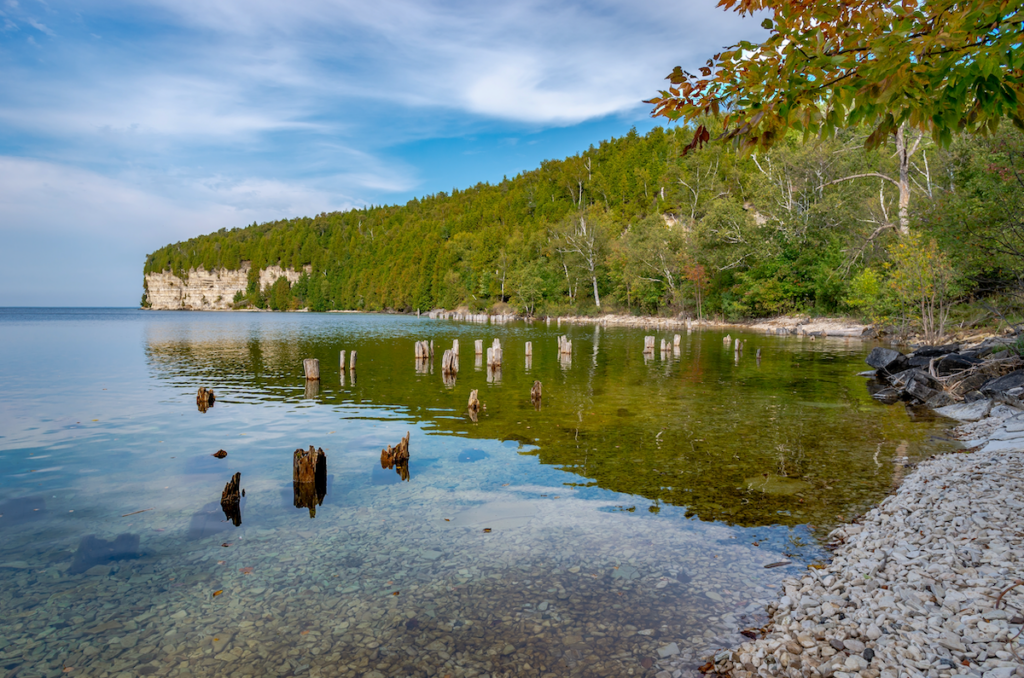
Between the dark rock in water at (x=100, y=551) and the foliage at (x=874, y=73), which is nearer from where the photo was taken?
the foliage at (x=874, y=73)

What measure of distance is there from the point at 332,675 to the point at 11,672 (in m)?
2.91

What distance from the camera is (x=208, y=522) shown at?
8.02 meters

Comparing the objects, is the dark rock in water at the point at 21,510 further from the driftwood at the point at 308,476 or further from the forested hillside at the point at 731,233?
the forested hillside at the point at 731,233

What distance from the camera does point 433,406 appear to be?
1770cm

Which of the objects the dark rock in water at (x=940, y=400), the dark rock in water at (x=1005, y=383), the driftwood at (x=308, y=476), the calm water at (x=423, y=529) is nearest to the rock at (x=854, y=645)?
the calm water at (x=423, y=529)

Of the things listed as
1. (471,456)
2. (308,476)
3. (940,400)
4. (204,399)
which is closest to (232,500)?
(308,476)

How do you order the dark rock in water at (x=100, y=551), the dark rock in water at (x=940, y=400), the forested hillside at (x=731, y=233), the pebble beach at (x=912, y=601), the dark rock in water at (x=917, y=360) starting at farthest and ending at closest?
1. the forested hillside at (x=731, y=233)
2. the dark rock in water at (x=917, y=360)
3. the dark rock in water at (x=940, y=400)
4. the dark rock in water at (x=100, y=551)
5. the pebble beach at (x=912, y=601)

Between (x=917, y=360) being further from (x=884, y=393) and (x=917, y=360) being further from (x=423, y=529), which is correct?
(x=423, y=529)

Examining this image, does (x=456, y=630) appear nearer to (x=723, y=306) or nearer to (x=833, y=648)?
(x=833, y=648)

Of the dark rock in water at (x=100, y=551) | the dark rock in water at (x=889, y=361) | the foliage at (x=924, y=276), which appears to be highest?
the foliage at (x=924, y=276)

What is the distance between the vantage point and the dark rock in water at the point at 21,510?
323 inches

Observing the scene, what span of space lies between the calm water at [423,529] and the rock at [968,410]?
1.25 metres

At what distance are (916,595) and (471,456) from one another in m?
8.28

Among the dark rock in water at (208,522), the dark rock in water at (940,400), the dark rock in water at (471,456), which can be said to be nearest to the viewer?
the dark rock in water at (208,522)
